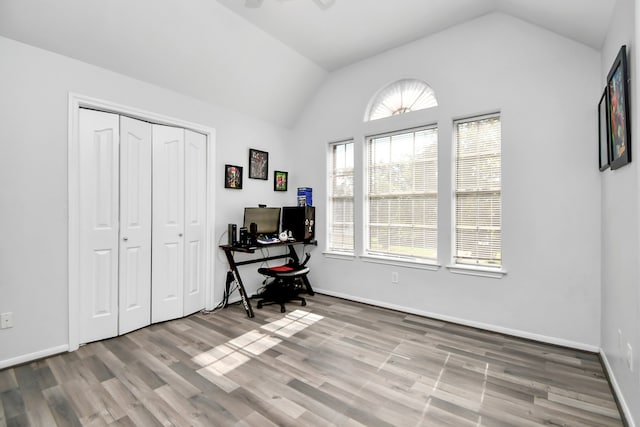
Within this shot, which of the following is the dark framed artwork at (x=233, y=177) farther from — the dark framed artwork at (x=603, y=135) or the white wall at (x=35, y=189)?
the dark framed artwork at (x=603, y=135)

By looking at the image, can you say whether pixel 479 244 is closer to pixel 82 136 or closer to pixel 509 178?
pixel 509 178

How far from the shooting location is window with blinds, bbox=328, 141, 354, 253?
169 inches

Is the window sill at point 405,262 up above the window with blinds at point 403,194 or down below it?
below

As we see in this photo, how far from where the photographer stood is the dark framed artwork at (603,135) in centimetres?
220

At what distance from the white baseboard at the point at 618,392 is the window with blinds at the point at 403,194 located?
163 centimetres

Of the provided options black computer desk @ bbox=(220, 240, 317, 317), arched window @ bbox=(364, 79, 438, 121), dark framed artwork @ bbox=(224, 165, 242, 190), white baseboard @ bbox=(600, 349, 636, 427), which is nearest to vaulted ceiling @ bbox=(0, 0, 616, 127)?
arched window @ bbox=(364, 79, 438, 121)

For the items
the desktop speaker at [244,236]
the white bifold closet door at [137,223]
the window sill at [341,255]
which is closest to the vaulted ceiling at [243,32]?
the white bifold closet door at [137,223]

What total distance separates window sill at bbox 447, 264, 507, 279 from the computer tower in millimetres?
1954

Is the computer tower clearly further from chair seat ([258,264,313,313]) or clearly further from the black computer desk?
chair seat ([258,264,313,313])

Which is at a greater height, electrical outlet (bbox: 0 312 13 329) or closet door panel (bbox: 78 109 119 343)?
closet door panel (bbox: 78 109 119 343)

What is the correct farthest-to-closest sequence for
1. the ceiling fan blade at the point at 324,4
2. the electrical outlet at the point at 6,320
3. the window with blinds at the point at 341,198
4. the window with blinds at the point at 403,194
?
the window with blinds at the point at 341,198 < the window with blinds at the point at 403,194 < the electrical outlet at the point at 6,320 < the ceiling fan blade at the point at 324,4

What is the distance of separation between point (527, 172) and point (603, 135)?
0.64 m

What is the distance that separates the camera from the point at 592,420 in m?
1.78

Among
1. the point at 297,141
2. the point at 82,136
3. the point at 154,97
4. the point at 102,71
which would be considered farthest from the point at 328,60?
the point at 82,136
